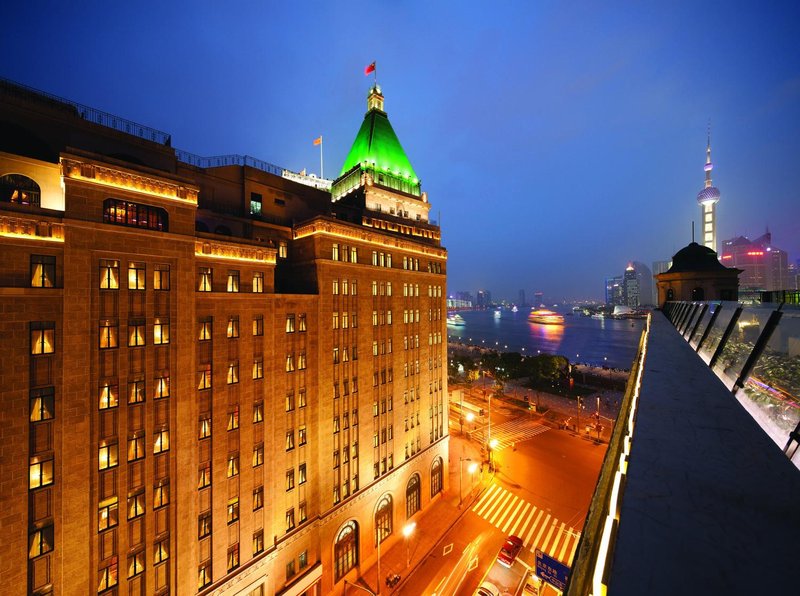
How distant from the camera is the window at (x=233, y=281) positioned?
948 inches

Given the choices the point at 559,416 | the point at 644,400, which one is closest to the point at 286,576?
the point at 644,400

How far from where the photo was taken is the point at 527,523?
34.3m

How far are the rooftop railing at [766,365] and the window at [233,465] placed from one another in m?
26.4

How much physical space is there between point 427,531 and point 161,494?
25945 millimetres

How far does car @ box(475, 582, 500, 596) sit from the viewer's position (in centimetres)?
2605

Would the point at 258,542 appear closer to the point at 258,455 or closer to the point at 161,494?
the point at 258,455

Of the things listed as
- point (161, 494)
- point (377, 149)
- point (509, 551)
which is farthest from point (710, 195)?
point (161, 494)

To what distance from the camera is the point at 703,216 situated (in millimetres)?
133875

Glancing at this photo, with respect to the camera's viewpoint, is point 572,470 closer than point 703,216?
Yes

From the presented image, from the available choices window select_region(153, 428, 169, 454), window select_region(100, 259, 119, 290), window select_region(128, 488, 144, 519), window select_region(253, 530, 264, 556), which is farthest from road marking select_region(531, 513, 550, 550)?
window select_region(100, 259, 119, 290)

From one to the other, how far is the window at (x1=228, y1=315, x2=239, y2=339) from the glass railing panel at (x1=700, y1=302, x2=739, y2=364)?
2552 centimetres

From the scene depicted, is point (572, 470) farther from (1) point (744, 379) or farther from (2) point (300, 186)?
(2) point (300, 186)

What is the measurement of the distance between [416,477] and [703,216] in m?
162

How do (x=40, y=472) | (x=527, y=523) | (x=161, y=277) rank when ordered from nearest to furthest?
(x=40, y=472) < (x=161, y=277) < (x=527, y=523)
